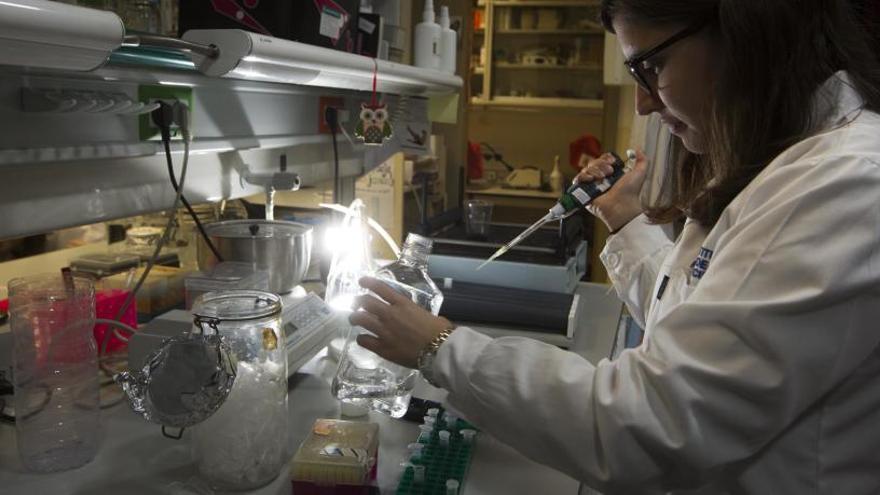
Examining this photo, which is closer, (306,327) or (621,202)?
(306,327)

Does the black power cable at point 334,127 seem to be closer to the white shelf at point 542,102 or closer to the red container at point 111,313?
the red container at point 111,313

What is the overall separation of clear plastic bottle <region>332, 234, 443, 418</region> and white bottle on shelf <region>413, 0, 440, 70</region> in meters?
0.81

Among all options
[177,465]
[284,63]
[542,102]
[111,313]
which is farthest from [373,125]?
[542,102]

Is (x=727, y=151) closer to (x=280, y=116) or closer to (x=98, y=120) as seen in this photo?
(x=98, y=120)

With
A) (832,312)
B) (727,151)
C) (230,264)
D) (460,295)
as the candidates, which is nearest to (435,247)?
(460,295)

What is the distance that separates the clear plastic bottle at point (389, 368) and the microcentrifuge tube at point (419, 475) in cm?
22

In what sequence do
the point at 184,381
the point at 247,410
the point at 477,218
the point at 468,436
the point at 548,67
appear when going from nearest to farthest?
the point at 184,381 < the point at 247,410 < the point at 468,436 < the point at 477,218 < the point at 548,67

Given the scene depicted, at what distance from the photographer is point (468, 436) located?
3.36 ft

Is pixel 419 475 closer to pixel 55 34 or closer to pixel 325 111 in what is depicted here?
pixel 55 34

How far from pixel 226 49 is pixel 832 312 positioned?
869 millimetres

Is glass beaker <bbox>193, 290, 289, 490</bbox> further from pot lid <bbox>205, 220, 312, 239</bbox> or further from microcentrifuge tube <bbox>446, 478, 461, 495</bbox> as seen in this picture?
pot lid <bbox>205, 220, 312, 239</bbox>

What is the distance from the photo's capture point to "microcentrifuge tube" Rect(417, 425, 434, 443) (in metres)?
1.02

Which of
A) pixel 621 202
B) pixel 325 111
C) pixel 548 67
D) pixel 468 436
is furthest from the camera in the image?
pixel 548 67

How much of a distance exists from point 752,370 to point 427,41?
149 cm
